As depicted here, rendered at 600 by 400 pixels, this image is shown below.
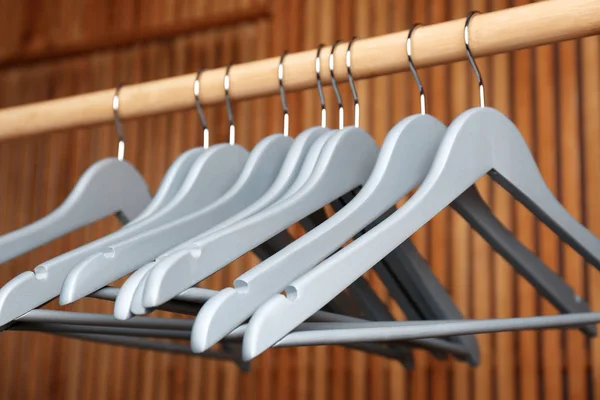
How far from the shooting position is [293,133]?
1970 mm

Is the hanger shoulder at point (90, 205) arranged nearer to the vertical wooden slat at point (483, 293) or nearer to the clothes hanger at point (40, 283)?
the clothes hanger at point (40, 283)

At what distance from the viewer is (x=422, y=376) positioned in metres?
1.67

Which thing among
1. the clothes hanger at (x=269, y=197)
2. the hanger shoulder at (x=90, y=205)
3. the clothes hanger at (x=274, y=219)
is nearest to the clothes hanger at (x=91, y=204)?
the hanger shoulder at (x=90, y=205)

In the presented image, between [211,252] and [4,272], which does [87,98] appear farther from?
[4,272]

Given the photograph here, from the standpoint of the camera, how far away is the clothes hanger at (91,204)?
905 millimetres

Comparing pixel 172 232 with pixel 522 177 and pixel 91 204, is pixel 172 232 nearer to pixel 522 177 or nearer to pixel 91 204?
pixel 91 204

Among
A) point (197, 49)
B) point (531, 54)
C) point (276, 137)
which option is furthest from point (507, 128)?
point (197, 49)

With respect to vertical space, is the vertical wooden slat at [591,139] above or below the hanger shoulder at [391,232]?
above

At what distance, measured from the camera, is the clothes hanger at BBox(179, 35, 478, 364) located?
1.81 ft

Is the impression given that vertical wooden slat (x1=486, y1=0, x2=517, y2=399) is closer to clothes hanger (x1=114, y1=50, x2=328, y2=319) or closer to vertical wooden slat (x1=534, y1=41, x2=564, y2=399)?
vertical wooden slat (x1=534, y1=41, x2=564, y2=399)

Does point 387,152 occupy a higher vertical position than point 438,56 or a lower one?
lower

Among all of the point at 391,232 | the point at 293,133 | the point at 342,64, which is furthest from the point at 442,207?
the point at 293,133

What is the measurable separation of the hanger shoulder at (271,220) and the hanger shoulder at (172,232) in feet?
0.36

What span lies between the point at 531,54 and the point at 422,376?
0.73m
